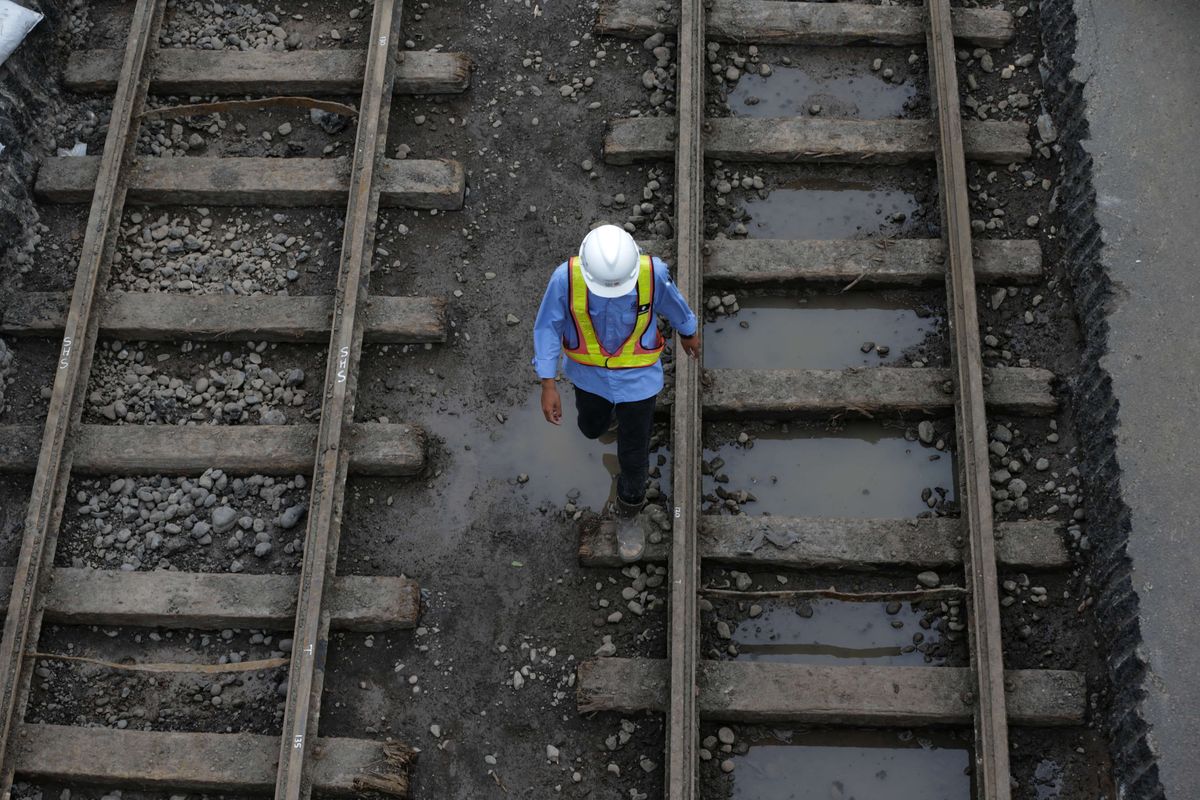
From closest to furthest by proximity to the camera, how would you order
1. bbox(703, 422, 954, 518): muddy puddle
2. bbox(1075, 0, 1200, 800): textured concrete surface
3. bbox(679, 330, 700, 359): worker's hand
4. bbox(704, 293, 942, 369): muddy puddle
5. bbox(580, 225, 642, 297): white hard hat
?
bbox(580, 225, 642, 297): white hard hat, bbox(679, 330, 700, 359): worker's hand, bbox(1075, 0, 1200, 800): textured concrete surface, bbox(703, 422, 954, 518): muddy puddle, bbox(704, 293, 942, 369): muddy puddle

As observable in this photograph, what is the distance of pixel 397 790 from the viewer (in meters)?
5.32

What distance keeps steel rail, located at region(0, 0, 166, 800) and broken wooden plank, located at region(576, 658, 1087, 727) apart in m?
2.77

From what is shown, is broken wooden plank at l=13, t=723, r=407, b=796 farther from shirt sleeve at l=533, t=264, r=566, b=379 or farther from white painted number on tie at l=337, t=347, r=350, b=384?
shirt sleeve at l=533, t=264, r=566, b=379

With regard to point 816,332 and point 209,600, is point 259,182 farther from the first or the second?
point 816,332

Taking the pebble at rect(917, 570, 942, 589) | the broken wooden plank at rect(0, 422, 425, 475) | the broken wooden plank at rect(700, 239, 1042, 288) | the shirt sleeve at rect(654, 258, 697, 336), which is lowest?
the pebble at rect(917, 570, 942, 589)

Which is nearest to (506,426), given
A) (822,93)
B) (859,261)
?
(859,261)

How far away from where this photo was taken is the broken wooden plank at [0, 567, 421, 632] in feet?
18.4

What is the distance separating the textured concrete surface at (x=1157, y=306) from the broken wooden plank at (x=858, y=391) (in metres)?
0.42

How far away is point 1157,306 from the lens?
596 centimetres

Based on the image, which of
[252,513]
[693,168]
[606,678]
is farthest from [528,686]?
[693,168]

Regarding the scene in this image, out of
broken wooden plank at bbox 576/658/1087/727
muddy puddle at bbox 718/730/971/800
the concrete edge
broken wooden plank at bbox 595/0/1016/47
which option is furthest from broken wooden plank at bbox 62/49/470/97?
muddy puddle at bbox 718/730/971/800

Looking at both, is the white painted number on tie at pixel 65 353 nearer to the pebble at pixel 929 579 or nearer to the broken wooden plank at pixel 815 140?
the broken wooden plank at pixel 815 140

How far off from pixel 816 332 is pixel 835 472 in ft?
2.73

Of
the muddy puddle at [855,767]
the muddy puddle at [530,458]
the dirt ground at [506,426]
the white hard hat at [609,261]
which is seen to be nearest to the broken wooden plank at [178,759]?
the dirt ground at [506,426]
